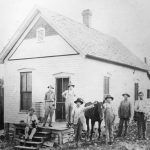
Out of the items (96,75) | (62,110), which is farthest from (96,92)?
(62,110)

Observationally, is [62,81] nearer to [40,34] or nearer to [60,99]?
[60,99]

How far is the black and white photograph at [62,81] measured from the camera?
1218 centimetres

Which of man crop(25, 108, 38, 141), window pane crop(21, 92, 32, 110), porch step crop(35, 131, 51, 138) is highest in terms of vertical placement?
window pane crop(21, 92, 32, 110)

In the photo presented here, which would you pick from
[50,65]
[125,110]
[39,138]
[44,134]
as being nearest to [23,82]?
[50,65]

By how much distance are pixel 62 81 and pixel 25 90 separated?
2.48 meters

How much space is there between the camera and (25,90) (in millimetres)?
16125

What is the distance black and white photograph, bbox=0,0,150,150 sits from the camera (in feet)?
40.0

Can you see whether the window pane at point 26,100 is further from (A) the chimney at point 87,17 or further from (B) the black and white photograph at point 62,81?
(A) the chimney at point 87,17

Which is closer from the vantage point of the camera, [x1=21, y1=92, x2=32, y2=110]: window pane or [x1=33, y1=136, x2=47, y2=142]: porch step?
[x1=33, y1=136, x2=47, y2=142]: porch step

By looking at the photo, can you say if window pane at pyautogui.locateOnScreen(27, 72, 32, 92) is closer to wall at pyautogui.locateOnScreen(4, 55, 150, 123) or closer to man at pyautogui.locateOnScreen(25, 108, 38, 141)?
wall at pyautogui.locateOnScreen(4, 55, 150, 123)

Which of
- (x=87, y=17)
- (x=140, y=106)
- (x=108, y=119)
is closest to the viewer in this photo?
(x=108, y=119)

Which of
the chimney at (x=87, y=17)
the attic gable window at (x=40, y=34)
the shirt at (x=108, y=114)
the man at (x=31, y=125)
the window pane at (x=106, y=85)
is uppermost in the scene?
the chimney at (x=87, y=17)

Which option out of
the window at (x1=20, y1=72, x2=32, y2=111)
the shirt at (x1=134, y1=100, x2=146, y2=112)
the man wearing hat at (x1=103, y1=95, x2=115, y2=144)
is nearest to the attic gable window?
the window at (x1=20, y1=72, x2=32, y2=111)

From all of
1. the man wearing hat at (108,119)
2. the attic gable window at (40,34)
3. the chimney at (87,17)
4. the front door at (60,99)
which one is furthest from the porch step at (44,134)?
the chimney at (87,17)
